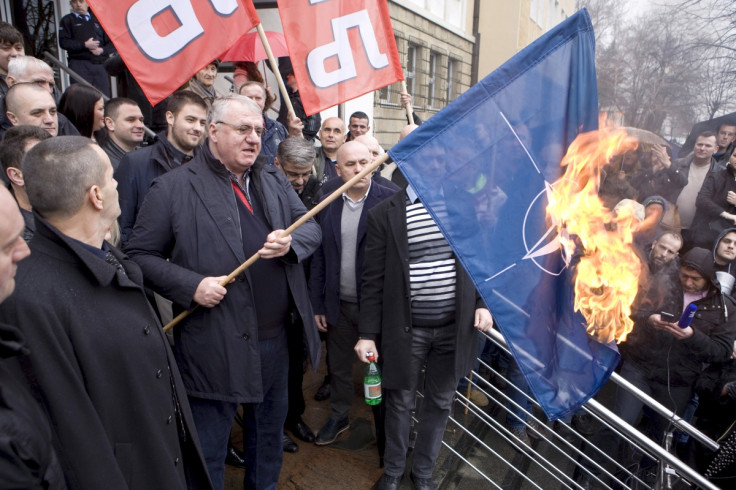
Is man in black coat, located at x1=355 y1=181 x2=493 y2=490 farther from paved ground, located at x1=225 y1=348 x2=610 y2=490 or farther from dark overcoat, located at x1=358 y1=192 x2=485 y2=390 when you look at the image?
paved ground, located at x1=225 y1=348 x2=610 y2=490

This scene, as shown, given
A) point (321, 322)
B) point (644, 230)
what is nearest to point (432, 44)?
point (644, 230)

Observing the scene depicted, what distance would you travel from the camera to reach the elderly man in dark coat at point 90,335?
146cm

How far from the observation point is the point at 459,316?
2939 millimetres

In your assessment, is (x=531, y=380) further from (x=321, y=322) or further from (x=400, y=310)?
(x=321, y=322)

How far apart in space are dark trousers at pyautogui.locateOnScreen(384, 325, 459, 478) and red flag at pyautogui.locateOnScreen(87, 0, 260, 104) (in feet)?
7.07

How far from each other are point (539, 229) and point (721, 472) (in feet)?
5.70

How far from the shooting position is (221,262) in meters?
2.45

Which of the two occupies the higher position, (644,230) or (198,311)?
(198,311)

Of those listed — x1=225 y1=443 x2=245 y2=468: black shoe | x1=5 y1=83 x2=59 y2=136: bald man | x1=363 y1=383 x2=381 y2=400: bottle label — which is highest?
x1=5 y1=83 x2=59 y2=136: bald man

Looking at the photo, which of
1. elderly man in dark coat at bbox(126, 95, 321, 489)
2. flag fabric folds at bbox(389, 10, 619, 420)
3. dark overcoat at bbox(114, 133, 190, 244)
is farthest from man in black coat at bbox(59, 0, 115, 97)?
flag fabric folds at bbox(389, 10, 619, 420)

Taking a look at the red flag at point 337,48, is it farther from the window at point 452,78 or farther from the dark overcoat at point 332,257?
the window at point 452,78

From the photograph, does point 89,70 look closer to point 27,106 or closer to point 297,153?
point 27,106

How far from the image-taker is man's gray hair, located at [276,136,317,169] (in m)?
3.81

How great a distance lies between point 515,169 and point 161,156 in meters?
2.30
